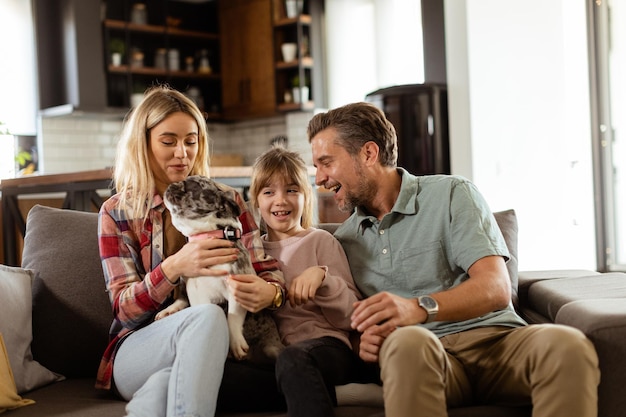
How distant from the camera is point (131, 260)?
2.12 m

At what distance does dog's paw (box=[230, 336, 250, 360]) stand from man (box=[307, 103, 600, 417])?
32 centimetres

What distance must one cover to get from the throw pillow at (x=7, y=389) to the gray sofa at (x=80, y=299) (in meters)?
0.02

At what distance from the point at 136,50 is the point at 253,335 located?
225 inches

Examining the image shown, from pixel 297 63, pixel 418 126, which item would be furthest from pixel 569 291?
pixel 297 63

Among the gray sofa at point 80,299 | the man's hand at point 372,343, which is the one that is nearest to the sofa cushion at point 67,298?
the gray sofa at point 80,299

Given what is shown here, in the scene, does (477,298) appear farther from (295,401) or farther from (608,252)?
(608,252)

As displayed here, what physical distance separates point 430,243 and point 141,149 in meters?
0.87

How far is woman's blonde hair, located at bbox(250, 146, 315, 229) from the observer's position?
230 centimetres

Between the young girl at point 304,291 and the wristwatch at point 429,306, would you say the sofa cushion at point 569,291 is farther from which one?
the young girl at point 304,291

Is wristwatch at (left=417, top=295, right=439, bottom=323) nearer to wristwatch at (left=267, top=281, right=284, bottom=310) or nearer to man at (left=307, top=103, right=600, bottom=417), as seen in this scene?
man at (left=307, top=103, right=600, bottom=417)

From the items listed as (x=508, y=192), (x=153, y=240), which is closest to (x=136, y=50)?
(x=508, y=192)

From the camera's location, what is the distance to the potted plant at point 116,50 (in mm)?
6934

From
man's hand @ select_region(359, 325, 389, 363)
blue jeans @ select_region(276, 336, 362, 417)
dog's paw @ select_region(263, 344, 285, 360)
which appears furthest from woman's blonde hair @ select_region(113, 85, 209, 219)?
man's hand @ select_region(359, 325, 389, 363)

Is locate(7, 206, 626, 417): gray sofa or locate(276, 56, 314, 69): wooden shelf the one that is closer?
locate(7, 206, 626, 417): gray sofa
